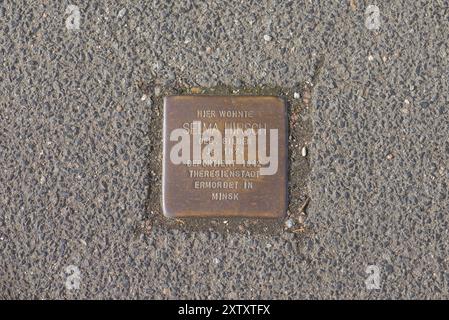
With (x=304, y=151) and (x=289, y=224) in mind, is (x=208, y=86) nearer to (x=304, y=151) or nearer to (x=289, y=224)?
(x=304, y=151)

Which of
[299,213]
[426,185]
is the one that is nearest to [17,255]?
[299,213]

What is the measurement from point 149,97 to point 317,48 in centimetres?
74

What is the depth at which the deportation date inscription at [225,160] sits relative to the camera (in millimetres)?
2043

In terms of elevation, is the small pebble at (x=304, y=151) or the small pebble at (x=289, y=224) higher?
the small pebble at (x=304, y=151)

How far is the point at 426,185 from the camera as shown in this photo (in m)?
2.05

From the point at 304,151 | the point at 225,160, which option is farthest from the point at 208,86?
the point at 304,151

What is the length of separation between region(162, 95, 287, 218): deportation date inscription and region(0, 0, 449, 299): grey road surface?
0.10 m

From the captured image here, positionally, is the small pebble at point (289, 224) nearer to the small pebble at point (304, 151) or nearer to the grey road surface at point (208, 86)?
the grey road surface at point (208, 86)

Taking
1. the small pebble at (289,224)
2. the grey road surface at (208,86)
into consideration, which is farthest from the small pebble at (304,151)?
the small pebble at (289,224)

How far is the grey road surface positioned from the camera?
80.0 inches

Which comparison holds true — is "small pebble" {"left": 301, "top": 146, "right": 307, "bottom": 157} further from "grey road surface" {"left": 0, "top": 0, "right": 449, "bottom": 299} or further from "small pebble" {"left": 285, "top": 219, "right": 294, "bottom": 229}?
"small pebble" {"left": 285, "top": 219, "right": 294, "bottom": 229}

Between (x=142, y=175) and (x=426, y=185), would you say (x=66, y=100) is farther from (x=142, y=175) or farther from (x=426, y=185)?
(x=426, y=185)

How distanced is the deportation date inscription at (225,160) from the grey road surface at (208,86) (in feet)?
0.34

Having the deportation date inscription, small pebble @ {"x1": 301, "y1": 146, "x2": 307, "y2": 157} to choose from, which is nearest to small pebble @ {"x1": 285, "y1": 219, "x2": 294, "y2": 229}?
the deportation date inscription
